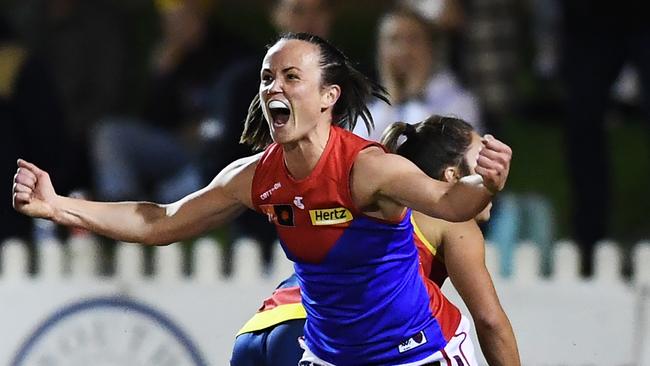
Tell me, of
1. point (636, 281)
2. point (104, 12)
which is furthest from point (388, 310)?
point (104, 12)

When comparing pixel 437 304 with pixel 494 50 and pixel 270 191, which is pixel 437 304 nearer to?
pixel 270 191

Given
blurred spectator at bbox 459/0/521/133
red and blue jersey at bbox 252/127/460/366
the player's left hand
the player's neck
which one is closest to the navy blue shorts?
red and blue jersey at bbox 252/127/460/366

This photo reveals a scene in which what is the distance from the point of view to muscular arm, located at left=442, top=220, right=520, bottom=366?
560cm

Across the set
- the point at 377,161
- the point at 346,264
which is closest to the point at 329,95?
the point at 377,161

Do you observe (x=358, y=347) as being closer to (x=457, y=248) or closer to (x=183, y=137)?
(x=457, y=248)

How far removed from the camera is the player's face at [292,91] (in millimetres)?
5223

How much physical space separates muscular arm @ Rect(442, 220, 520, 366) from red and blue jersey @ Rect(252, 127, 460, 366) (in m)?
0.15

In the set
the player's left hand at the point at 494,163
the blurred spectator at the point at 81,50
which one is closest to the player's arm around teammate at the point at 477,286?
the player's left hand at the point at 494,163

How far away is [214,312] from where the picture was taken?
8.48m

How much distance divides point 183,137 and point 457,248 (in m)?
5.13

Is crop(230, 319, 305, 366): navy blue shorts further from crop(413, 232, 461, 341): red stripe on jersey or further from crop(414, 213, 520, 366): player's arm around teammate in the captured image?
crop(414, 213, 520, 366): player's arm around teammate

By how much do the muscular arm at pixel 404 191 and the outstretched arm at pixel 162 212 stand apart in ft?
1.62

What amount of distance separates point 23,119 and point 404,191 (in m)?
4.63

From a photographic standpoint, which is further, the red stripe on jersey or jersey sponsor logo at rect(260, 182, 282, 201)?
the red stripe on jersey
